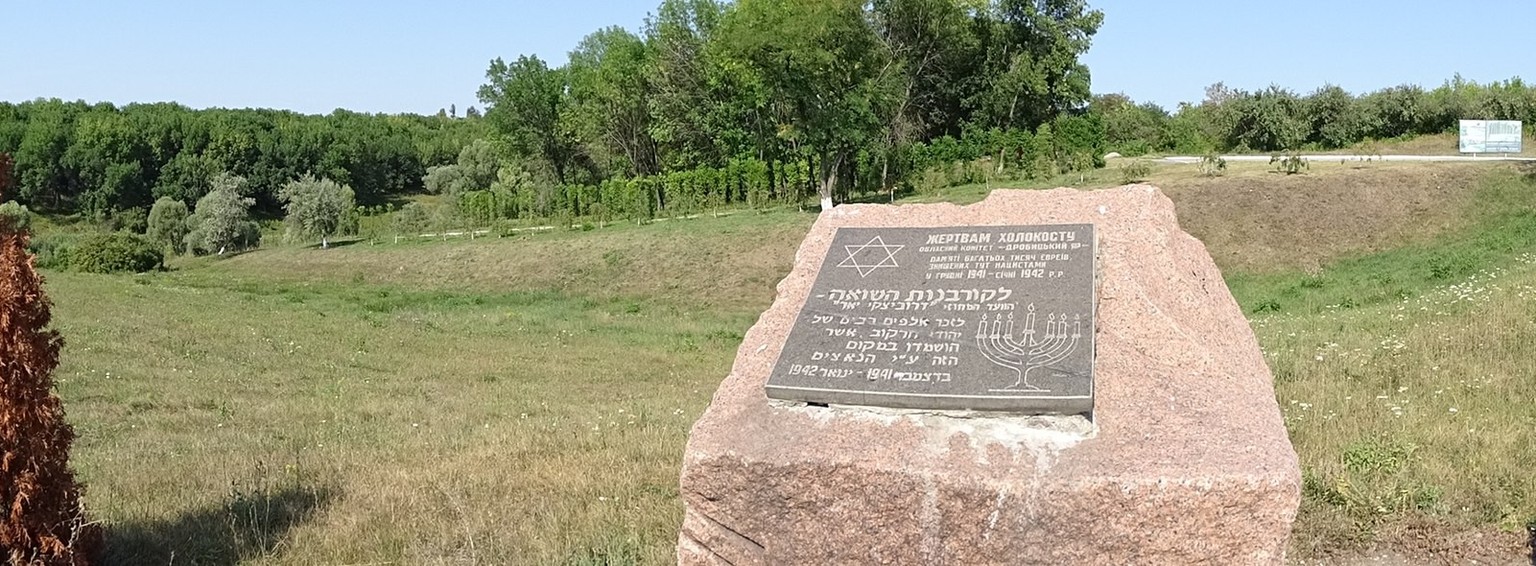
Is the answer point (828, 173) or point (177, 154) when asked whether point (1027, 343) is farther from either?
point (177, 154)

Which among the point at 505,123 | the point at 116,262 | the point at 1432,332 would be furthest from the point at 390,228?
the point at 1432,332

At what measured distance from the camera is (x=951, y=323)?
528cm

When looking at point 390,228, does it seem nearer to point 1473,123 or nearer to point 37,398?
point 1473,123

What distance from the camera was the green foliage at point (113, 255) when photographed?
3700cm

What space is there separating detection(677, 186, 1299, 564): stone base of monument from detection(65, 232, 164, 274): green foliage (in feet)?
127

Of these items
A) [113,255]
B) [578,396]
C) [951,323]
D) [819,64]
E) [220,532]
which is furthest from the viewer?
[113,255]

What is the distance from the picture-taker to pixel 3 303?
185 inches

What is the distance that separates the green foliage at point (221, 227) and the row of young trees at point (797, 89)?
15411 millimetres

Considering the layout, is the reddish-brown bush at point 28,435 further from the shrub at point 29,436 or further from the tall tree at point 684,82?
the tall tree at point 684,82

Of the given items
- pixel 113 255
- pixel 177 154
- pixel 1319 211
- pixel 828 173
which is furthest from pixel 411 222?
pixel 1319 211

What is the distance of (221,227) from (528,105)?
17856 millimetres

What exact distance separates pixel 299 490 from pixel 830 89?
3030 cm

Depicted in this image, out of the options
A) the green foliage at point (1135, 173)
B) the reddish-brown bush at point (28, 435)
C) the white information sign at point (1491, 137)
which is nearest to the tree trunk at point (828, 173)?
the green foliage at point (1135, 173)

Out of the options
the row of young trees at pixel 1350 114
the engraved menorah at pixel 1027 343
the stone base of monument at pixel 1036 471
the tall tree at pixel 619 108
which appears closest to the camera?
the stone base of monument at pixel 1036 471
